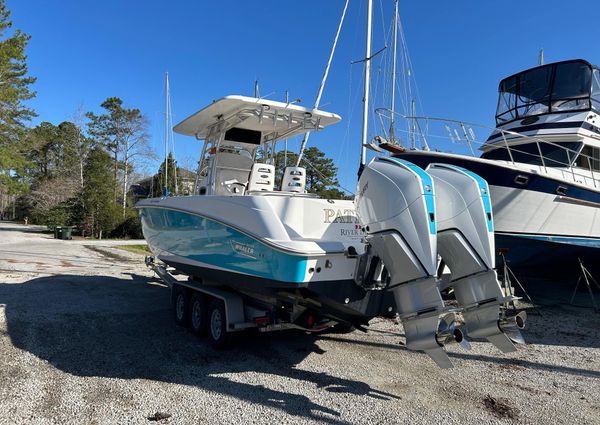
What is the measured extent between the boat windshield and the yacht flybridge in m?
7.82

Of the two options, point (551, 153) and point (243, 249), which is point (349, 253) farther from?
point (551, 153)

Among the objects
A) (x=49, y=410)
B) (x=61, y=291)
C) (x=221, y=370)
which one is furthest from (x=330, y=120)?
(x=61, y=291)

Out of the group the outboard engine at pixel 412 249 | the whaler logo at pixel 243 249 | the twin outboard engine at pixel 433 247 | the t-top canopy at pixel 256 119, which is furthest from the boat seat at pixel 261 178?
the outboard engine at pixel 412 249

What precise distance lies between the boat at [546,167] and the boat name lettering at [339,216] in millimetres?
4296

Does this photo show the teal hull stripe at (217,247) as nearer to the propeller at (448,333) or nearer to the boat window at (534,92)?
the propeller at (448,333)

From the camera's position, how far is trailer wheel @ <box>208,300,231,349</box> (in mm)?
5359

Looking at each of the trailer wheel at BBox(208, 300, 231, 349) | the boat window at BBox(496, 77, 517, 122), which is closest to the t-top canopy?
the trailer wheel at BBox(208, 300, 231, 349)

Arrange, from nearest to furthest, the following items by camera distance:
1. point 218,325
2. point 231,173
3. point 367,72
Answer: point 218,325
point 231,173
point 367,72

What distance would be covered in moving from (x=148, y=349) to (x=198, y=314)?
915 mm

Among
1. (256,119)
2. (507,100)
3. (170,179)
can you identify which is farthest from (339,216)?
(170,179)

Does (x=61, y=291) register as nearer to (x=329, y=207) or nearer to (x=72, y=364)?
(x=72, y=364)

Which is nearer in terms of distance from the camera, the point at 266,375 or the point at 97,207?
the point at 266,375

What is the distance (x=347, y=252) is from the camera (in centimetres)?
431

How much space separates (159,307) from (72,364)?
3000 mm
